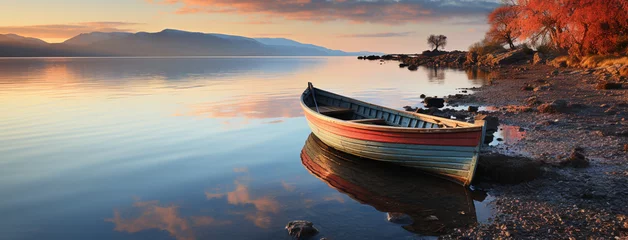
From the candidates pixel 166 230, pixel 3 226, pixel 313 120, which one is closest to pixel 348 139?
pixel 313 120

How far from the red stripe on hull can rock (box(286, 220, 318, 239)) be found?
3.85 metres

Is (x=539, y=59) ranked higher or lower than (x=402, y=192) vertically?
higher

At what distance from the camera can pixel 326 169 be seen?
13023 mm

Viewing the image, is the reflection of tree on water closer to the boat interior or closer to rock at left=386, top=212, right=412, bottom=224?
the boat interior

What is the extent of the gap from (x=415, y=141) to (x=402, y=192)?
1373 millimetres

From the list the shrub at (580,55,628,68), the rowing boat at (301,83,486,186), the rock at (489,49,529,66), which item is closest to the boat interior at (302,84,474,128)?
the rowing boat at (301,83,486,186)

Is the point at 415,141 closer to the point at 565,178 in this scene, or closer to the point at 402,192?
the point at 402,192

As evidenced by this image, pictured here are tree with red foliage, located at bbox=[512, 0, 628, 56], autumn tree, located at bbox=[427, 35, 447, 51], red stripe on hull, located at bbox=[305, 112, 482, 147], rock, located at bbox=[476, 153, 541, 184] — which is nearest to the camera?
red stripe on hull, located at bbox=[305, 112, 482, 147]

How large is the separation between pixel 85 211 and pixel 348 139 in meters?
7.47

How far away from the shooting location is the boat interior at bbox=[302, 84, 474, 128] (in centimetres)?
1274

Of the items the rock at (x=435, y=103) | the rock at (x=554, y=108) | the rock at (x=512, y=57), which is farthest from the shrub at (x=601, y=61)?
the rock at (x=512, y=57)

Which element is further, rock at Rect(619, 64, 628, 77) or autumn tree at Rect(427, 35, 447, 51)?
autumn tree at Rect(427, 35, 447, 51)

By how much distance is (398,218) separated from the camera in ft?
28.6

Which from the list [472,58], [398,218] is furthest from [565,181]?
[472,58]
